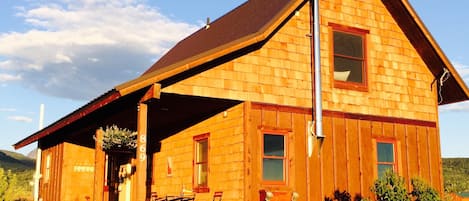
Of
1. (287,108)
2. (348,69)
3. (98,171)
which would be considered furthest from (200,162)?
(348,69)

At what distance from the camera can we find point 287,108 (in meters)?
14.2

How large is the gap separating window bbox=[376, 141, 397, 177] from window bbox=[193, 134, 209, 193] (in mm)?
4767

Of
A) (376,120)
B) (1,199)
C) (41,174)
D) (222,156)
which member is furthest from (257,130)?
(41,174)

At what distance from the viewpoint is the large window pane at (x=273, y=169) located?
1358 centimetres

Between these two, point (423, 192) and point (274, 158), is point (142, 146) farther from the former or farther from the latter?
point (423, 192)

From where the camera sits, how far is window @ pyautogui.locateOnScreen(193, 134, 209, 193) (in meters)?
14.9

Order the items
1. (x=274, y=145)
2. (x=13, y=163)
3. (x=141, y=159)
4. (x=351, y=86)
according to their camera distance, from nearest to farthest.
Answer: (x=141, y=159) → (x=274, y=145) → (x=351, y=86) → (x=13, y=163)

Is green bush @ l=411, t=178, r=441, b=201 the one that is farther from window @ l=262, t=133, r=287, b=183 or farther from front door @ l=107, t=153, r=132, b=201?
front door @ l=107, t=153, r=132, b=201

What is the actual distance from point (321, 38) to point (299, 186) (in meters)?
4.13

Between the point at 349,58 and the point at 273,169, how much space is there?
4.11 metres

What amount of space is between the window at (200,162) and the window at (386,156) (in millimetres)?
4767

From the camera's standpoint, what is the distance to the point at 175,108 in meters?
14.9

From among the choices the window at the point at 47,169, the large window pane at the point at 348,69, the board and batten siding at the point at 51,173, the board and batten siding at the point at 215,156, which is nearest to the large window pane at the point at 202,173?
the board and batten siding at the point at 215,156

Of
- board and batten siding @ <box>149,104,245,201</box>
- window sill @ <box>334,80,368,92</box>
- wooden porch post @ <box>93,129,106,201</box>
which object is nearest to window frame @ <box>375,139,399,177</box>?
window sill @ <box>334,80,368,92</box>
